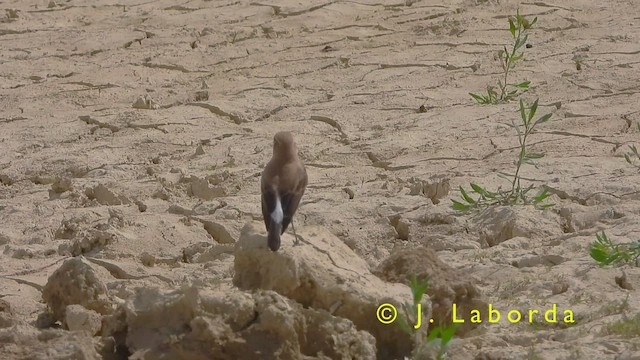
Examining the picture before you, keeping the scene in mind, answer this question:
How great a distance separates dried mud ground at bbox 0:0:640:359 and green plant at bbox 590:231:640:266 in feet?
0.25

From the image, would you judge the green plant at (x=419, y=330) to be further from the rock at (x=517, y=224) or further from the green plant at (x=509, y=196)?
the green plant at (x=509, y=196)

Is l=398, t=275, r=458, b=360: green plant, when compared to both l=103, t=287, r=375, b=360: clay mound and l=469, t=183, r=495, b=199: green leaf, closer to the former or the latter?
l=103, t=287, r=375, b=360: clay mound

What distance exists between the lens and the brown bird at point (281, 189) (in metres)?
5.26

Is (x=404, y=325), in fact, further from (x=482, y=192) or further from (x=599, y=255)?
(x=482, y=192)

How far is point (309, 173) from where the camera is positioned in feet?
25.6

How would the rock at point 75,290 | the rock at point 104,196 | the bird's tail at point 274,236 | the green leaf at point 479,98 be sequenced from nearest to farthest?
the bird's tail at point 274,236, the rock at point 75,290, the rock at point 104,196, the green leaf at point 479,98

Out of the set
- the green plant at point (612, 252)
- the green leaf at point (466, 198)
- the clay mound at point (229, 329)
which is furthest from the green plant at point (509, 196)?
the clay mound at point (229, 329)

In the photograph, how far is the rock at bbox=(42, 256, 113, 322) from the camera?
569 centimetres

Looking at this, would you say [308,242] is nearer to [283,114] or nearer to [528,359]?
[528,359]

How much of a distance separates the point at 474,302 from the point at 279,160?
1.15 metres

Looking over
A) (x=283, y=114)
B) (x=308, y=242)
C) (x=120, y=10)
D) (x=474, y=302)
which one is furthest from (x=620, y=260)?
(x=120, y=10)

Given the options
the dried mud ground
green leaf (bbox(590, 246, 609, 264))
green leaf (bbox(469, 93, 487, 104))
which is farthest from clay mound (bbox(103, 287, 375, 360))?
green leaf (bbox(469, 93, 487, 104))

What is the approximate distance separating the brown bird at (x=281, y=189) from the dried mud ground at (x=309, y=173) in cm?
A: 8

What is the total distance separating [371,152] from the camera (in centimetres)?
809
